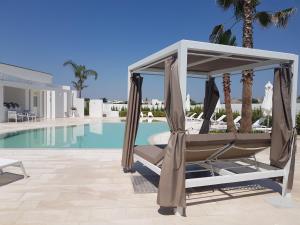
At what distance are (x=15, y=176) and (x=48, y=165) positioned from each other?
42.0 inches

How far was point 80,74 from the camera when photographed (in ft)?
124

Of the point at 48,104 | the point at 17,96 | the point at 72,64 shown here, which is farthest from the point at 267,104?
the point at 72,64

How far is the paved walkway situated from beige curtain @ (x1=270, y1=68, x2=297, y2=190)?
2.65 feet

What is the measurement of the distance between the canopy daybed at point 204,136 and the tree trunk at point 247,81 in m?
5.33

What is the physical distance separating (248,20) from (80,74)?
29.2m

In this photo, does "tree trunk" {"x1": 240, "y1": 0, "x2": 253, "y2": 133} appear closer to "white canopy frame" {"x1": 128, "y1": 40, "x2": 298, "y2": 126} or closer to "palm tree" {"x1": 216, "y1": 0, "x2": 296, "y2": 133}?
"palm tree" {"x1": 216, "y1": 0, "x2": 296, "y2": 133}

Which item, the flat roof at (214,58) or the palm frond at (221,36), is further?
the palm frond at (221,36)

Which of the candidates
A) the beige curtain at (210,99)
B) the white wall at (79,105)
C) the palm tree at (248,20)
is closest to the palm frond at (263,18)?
the palm tree at (248,20)

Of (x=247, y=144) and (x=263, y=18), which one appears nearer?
(x=247, y=144)

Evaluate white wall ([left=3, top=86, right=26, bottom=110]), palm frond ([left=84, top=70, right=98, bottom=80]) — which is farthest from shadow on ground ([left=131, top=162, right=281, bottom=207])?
palm frond ([left=84, top=70, right=98, bottom=80])

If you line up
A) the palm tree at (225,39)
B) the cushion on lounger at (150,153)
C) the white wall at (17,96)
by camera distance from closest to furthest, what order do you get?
the cushion on lounger at (150,153), the palm tree at (225,39), the white wall at (17,96)

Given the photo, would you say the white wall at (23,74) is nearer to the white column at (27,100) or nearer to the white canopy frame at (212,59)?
the white column at (27,100)

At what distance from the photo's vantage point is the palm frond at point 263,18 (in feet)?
40.8

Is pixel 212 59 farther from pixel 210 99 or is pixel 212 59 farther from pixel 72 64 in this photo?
pixel 72 64
